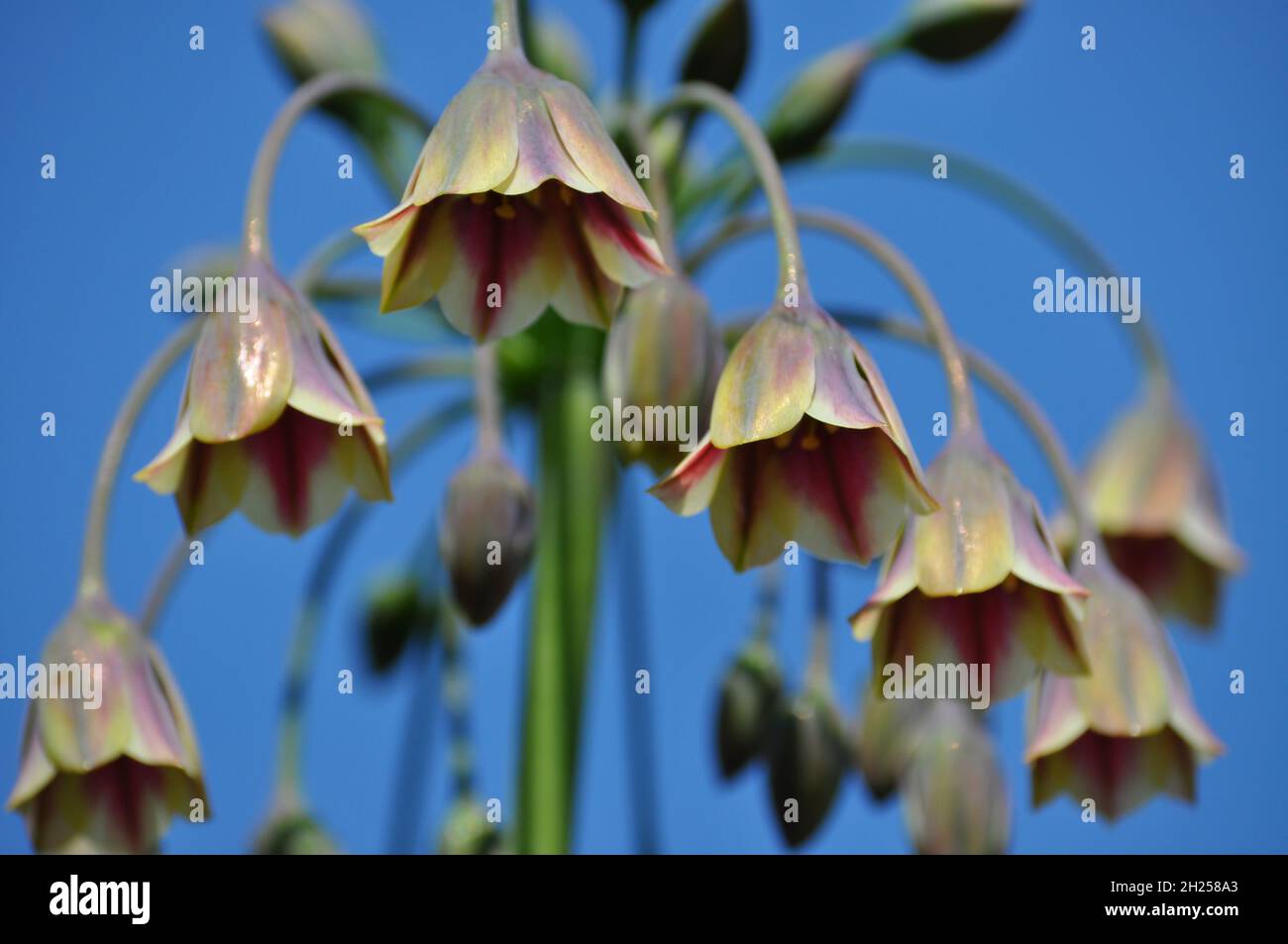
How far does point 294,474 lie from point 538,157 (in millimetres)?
548

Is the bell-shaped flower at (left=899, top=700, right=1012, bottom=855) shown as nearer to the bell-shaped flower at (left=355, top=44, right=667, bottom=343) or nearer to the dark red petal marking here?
the bell-shaped flower at (left=355, top=44, right=667, bottom=343)

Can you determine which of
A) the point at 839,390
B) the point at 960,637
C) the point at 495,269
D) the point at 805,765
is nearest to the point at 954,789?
the point at 805,765

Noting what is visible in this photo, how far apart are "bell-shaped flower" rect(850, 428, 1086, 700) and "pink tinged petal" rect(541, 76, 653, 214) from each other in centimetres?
55

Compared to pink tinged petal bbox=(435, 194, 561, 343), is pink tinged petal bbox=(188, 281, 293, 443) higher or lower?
lower

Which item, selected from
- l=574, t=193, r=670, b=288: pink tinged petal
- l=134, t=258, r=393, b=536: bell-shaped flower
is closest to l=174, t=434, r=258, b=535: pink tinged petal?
l=134, t=258, r=393, b=536: bell-shaped flower

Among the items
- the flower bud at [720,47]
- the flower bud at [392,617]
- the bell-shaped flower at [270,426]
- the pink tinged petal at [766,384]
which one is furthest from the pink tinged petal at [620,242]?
the flower bud at [392,617]

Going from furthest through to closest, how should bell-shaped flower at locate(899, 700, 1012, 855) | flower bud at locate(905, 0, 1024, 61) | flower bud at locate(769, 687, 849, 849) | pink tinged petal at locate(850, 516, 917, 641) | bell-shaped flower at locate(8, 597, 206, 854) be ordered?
flower bud at locate(905, 0, 1024, 61)
flower bud at locate(769, 687, 849, 849)
bell-shaped flower at locate(899, 700, 1012, 855)
bell-shaped flower at locate(8, 597, 206, 854)
pink tinged petal at locate(850, 516, 917, 641)

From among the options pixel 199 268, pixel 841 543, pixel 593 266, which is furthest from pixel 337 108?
pixel 841 543

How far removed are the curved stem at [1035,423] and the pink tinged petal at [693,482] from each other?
0.69m

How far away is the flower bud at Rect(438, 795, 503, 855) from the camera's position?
9.59 ft

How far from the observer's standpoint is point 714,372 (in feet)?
8.53

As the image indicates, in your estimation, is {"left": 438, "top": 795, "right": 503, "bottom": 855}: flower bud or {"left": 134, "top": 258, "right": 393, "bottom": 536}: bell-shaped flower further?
{"left": 438, "top": 795, "right": 503, "bottom": 855}: flower bud
